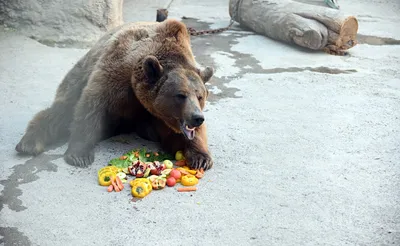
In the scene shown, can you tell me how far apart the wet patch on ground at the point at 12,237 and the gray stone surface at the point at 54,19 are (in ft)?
15.4

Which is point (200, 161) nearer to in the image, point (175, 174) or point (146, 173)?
point (175, 174)

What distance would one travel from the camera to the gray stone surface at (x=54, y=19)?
7770mm

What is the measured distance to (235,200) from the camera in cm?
406

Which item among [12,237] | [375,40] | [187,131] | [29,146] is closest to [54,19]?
[29,146]

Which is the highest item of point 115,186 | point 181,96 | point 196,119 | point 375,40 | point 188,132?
point 181,96

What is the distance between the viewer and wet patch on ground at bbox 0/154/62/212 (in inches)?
151

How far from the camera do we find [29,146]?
15.2 ft

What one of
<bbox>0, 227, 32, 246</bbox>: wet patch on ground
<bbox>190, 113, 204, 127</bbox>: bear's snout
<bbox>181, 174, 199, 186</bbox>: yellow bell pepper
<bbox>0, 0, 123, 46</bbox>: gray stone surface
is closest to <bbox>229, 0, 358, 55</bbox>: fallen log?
<bbox>0, 0, 123, 46</bbox>: gray stone surface

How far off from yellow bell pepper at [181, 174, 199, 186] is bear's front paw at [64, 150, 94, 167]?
0.84 m

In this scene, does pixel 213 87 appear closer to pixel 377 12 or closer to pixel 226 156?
pixel 226 156

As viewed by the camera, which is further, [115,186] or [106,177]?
[106,177]

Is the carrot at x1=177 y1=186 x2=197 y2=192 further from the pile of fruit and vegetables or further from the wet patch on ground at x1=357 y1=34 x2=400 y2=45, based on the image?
the wet patch on ground at x1=357 y1=34 x2=400 y2=45

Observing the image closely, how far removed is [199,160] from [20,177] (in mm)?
1427

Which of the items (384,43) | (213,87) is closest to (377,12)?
(384,43)
